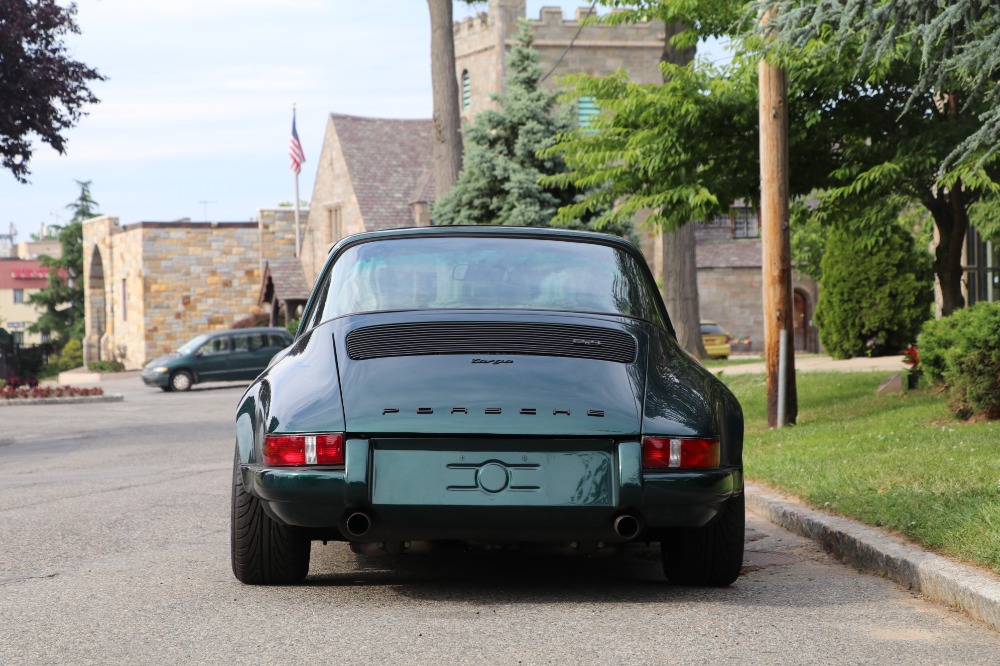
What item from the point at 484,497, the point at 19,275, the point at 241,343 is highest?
the point at 19,275

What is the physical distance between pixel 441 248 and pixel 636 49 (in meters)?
46.2

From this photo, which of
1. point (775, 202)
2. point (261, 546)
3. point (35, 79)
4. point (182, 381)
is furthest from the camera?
point (182, 381)

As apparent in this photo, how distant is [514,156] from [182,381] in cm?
1078

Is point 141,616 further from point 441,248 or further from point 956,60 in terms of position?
point 956,60

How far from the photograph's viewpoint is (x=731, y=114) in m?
14.3

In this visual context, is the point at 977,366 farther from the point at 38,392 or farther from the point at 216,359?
the point at 216,359

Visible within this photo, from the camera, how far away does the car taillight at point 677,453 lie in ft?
16.6

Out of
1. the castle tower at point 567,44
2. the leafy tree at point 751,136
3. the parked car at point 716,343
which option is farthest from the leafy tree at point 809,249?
the leafy tree at point 751,136

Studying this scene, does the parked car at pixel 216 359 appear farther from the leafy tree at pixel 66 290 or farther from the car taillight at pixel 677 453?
the leafy tree at pixel 66 290

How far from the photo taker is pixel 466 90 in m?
54.3

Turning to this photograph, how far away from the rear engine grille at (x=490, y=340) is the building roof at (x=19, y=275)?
424 feet

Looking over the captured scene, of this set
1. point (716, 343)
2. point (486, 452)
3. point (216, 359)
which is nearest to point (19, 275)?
point (716, 343)

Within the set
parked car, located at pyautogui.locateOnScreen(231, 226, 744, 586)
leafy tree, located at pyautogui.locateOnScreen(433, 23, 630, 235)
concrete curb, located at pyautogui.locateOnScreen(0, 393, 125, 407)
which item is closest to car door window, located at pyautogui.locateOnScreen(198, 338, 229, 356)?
concrete curb, located at pyautogui.locateOnScreen(0, 393, 125, 407)

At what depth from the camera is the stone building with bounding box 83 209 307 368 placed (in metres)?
54.4
